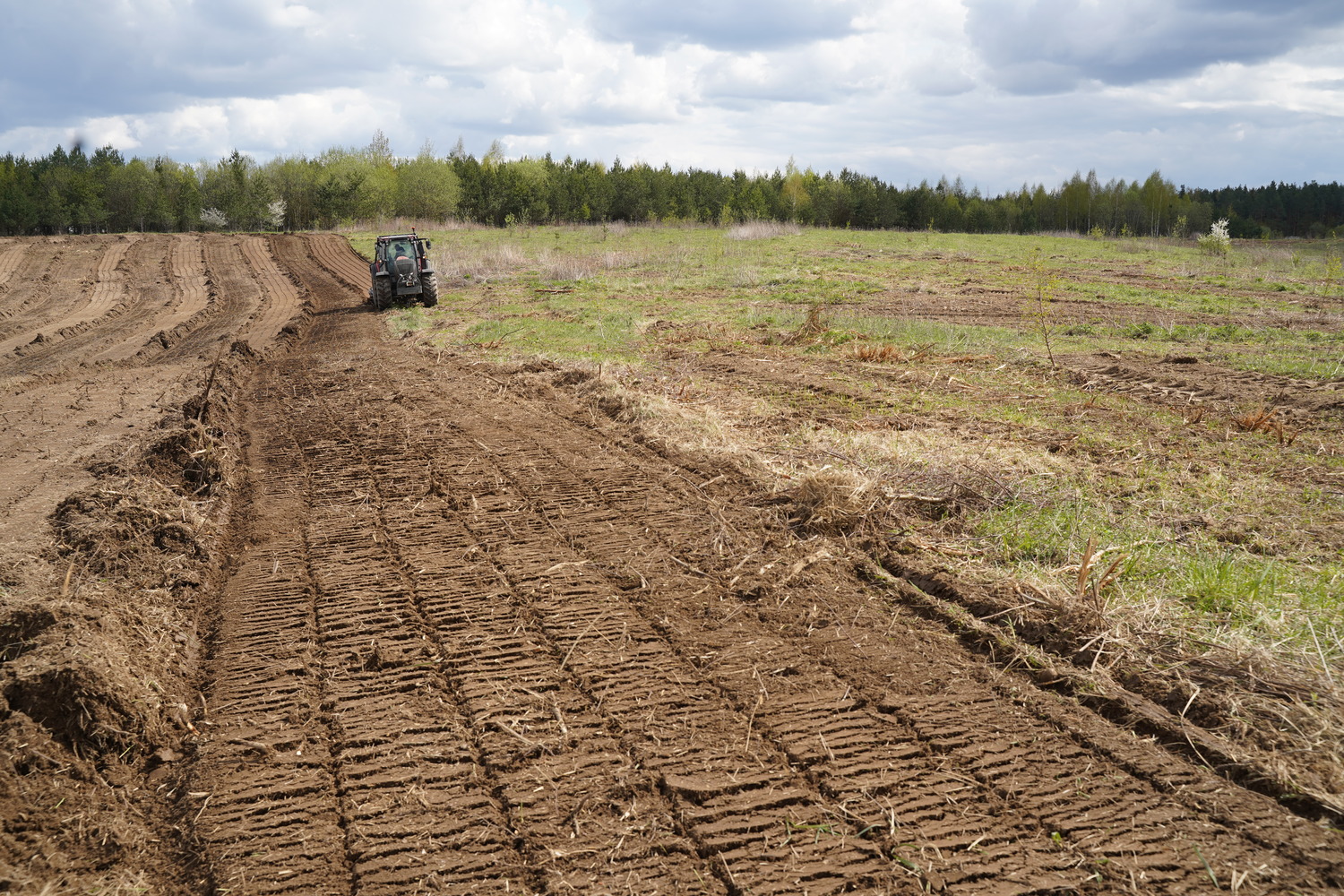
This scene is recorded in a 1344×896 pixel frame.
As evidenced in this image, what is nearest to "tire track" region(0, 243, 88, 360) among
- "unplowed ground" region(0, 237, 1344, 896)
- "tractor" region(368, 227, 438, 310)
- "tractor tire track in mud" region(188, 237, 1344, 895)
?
"tractor" region(368, 227, 438, 310)

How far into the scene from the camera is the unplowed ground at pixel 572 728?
3.18 meters

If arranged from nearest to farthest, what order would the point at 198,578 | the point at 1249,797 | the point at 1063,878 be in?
the point at 1063,878 < the point at 1249,797 < the point at 198,578

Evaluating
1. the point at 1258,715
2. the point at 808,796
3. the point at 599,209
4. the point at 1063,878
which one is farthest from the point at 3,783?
the point at 599,209

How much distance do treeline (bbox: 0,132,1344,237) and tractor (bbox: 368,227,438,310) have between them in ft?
101

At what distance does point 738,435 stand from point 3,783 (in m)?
6.82

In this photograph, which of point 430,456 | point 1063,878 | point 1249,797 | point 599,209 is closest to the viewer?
point 1063,878

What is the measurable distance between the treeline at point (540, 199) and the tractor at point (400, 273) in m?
30.8

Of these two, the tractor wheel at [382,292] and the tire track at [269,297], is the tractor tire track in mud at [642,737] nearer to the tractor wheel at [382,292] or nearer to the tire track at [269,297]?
the tire track at [269,297]

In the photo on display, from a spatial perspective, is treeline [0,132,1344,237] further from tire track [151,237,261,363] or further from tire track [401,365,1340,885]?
tire track [401,365,1340,885]

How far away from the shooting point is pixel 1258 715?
3.94 meters

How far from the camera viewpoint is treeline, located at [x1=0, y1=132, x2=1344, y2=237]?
155 feet

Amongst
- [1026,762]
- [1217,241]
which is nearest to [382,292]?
[1026,762]

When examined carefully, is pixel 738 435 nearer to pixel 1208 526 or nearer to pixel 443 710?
pixel 1208 526

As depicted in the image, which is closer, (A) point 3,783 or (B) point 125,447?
(A) point 3,783
